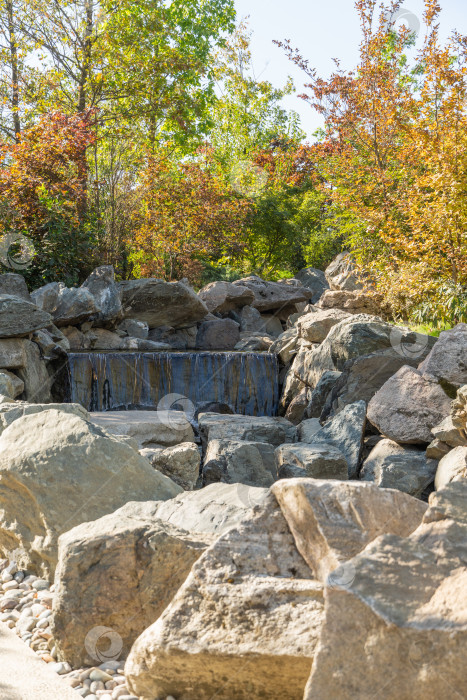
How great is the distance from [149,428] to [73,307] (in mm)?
5014

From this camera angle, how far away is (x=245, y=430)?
21.9 feet

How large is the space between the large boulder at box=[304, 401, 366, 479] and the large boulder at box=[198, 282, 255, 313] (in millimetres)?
7942

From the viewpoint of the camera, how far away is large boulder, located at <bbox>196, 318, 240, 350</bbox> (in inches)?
514

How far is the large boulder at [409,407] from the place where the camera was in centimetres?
562

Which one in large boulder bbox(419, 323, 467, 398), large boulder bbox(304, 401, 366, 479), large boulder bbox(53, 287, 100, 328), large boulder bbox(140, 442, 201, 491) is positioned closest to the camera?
large boulder bbox(140, 442, 201, 491)

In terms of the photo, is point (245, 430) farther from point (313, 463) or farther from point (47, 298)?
point (47, 298)

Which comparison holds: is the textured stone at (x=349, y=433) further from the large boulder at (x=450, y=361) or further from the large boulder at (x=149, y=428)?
the large boulder at (x=149, y=428)

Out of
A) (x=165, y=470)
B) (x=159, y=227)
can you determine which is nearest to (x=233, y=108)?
(x=159, y=227)

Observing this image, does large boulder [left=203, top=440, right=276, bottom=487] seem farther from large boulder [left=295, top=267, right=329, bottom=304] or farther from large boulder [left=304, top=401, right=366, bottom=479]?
large boulder [left=295, top=267, right=329, bottom=304]

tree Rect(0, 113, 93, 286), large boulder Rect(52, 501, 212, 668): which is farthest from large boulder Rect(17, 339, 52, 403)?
large boulder Rect(52, 501, 212, 668)

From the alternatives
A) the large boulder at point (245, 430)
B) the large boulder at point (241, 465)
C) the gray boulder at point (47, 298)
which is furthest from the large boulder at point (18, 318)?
the large boulder at point (241, 465)
